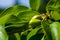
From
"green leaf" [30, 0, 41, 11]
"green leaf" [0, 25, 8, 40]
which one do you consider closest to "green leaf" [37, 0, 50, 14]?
"green leaf" [30, 0, 41, 11]

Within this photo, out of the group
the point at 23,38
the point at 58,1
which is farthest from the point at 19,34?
the point at 58,1

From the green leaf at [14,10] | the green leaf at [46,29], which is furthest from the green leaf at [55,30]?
the green leaf at [14,10]

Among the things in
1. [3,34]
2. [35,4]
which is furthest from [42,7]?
[3,34]

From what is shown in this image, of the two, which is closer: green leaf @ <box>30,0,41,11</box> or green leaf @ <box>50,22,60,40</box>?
green leaf @ <box>50,22,60,40</box>

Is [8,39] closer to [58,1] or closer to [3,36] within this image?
[3,36]

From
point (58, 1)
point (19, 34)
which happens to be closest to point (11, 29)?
point (19, 34)

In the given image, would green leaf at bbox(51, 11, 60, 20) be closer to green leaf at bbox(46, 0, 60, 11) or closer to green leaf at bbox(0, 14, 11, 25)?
green leaf at bbox(46, 0, 60, 11)

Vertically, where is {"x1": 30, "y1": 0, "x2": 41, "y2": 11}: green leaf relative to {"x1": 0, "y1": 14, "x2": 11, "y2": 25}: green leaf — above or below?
above

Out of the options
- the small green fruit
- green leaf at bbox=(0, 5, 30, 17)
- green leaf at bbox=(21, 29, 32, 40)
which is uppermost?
green leaf at bbox=(0, 5, 30, 17)
